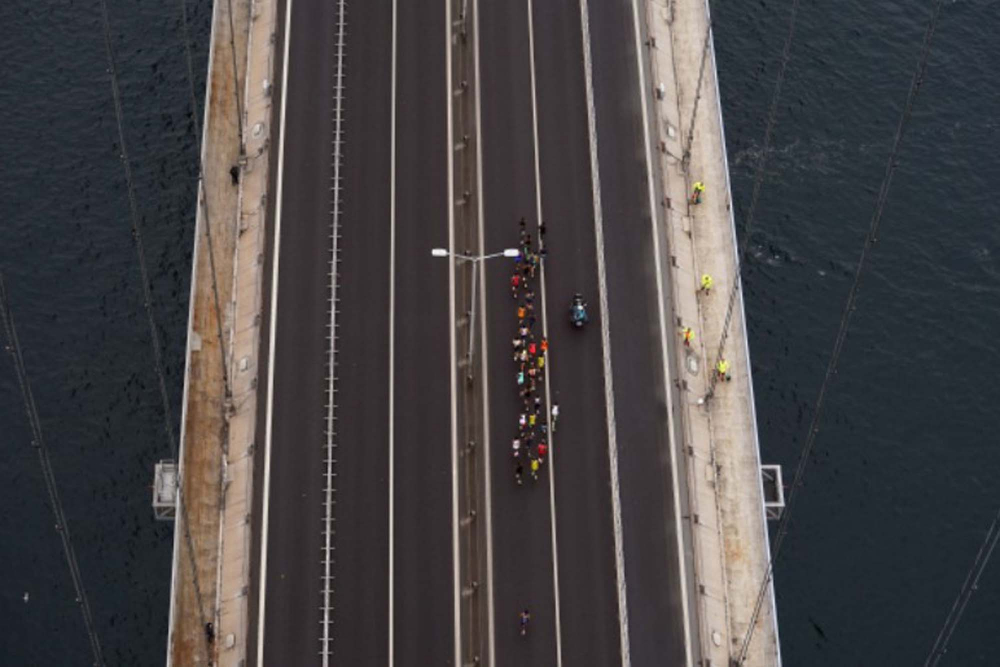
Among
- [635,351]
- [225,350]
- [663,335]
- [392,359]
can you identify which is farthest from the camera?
[663,335]

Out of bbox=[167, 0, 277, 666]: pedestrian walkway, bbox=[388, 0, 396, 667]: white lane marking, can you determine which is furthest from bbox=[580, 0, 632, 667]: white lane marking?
bbox=[167, 0, 277, 666]: pedestrian walkway

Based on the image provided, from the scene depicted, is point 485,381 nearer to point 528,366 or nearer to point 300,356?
point 528,366

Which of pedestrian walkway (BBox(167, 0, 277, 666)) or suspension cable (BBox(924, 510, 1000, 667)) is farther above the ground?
pedestrian walkway (BBox(167, 0, 277, 666))

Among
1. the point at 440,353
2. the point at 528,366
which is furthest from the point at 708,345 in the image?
the point at 440,353

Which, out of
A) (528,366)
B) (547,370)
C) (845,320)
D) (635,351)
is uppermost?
(845,320)

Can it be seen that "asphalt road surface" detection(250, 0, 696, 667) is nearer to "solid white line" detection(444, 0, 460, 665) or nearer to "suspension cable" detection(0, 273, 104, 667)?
"solid white line" detection(444, 0, 460, 665)

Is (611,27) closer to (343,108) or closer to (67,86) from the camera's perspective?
(343,108)
